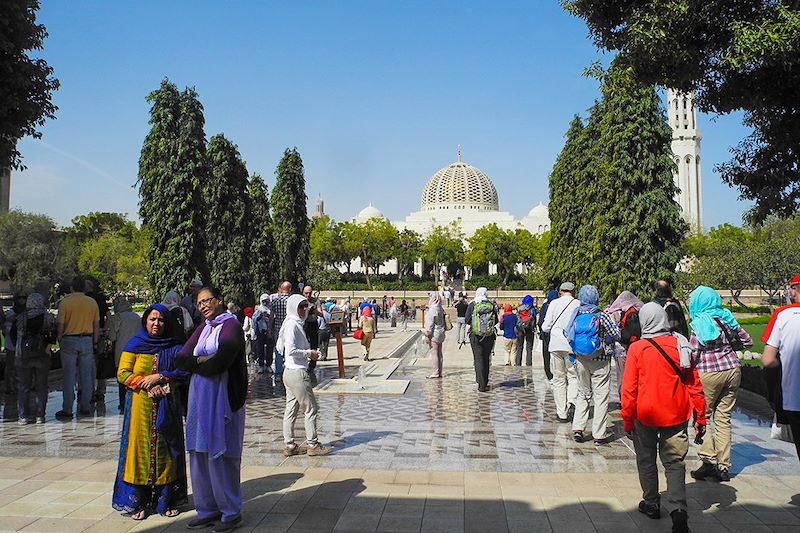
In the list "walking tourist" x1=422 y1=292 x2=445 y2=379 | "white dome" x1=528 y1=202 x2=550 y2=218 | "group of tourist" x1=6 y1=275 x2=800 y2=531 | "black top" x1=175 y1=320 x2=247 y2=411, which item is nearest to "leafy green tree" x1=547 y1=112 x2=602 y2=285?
"walking tourist" x1=422 y1=292 x2=445 y2=379

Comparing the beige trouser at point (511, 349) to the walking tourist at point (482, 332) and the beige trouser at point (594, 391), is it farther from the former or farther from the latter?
the beige trouser at point (594, 391)

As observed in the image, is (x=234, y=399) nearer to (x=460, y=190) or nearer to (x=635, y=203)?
(x=635, y=203)

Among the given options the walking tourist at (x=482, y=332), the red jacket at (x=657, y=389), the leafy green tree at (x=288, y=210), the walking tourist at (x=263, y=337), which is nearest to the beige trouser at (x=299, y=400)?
the red jacket at (x=657, y=389)

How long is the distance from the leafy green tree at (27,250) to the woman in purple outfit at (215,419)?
4549cm

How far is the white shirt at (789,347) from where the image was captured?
174 inches

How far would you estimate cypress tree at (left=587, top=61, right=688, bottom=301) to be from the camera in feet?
74.3

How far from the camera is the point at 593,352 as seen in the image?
709cm

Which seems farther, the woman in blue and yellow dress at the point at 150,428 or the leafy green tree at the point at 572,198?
the leafy green tree at the point at 572,198

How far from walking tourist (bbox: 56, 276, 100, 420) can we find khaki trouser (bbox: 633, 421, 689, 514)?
6762 mm

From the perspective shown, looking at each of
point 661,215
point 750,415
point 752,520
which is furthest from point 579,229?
point 752,520

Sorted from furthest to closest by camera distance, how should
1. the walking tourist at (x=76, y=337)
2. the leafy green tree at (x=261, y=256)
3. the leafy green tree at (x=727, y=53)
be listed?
the leafy green tree at (x=261, y=256)
the walking tourist at (x=76, y=337)
the leafy green tree at (x=727, y=53)

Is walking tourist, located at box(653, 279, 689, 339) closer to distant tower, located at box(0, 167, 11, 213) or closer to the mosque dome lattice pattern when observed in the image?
distant tower, located at box(0, 167, 11, 213)

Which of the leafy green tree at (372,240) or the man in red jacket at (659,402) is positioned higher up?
the leafy green tree at (372,240)

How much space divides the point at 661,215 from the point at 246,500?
2043cm
